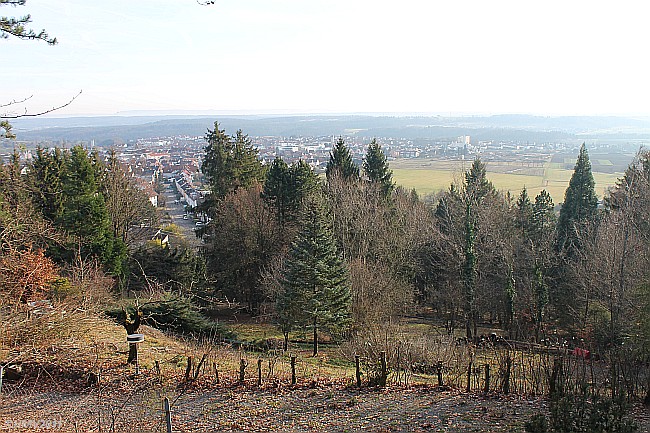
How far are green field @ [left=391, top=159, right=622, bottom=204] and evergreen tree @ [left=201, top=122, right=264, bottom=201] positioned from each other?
12843 millimetres

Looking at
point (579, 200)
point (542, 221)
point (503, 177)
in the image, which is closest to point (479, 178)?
point (542, 221)

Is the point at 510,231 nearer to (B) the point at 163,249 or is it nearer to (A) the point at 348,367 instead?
(A) the point at 348,367

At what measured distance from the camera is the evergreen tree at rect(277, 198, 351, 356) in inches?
698

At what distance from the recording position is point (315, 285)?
17.8 metres

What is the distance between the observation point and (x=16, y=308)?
10.9 meters

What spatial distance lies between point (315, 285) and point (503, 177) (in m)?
34.3

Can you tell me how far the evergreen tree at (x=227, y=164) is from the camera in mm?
29484

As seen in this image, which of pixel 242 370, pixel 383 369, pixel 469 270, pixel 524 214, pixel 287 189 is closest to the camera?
pixel 383 369

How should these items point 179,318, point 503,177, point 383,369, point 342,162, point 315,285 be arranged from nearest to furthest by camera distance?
point 383,369 → point 179,318 → point 315,285 → point 342,162 → point 503,177

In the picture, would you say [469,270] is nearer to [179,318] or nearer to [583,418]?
[179,318]

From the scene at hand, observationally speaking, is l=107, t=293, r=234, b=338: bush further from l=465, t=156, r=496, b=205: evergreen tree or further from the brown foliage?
l=465, t=156, r=496, b=205: evergreen tree

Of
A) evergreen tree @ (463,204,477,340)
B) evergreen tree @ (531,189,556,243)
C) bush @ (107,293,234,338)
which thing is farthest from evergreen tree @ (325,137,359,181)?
bush @ (107,293,234,338)

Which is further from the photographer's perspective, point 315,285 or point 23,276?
point 315,285

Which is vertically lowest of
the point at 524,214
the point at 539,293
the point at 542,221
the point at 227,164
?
the point at 539,293
